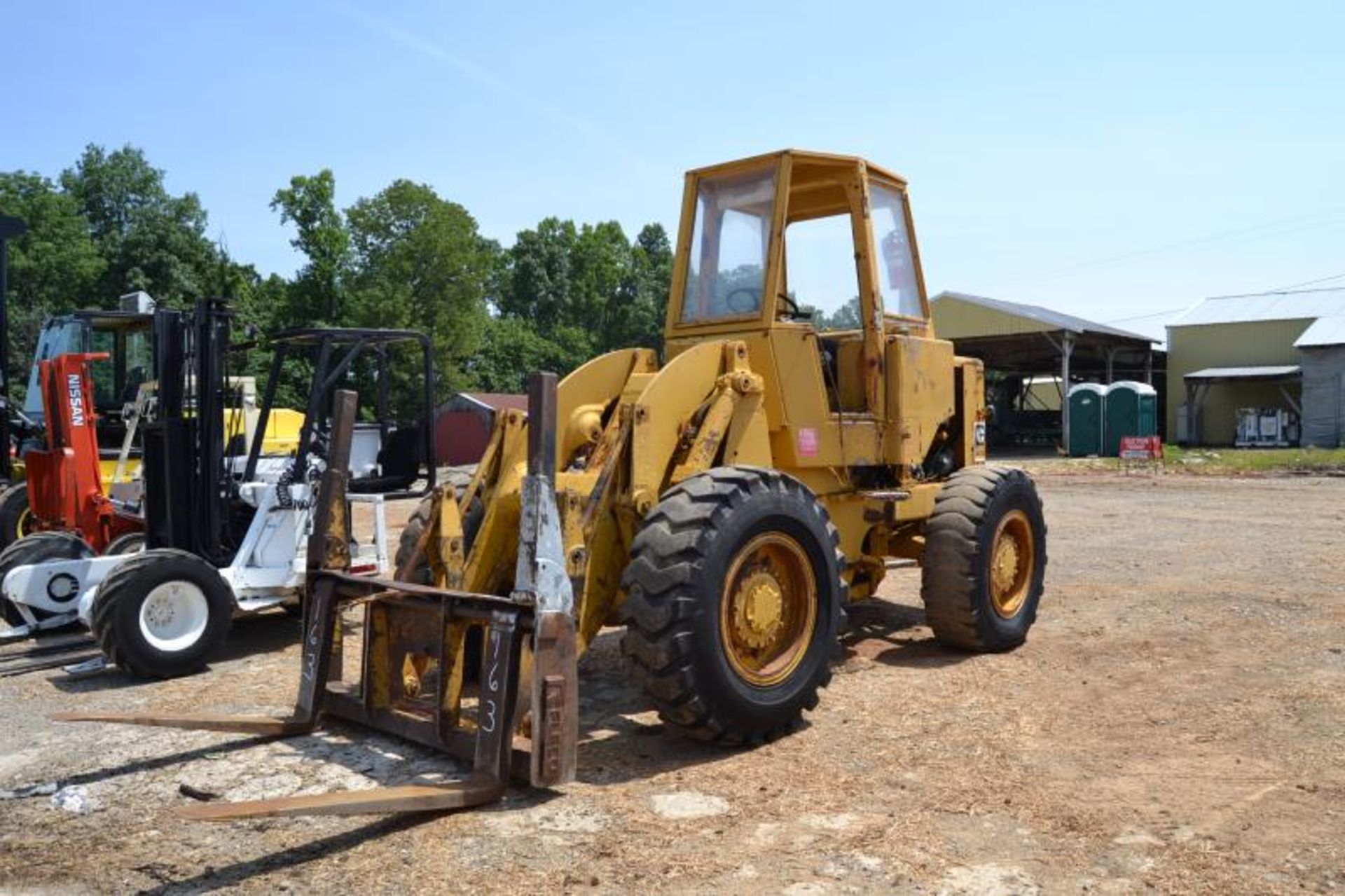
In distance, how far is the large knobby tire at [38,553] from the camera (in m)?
8.20

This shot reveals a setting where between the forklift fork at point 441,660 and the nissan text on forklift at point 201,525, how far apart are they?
70.8 inches

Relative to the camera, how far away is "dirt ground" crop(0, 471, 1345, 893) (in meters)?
3.90

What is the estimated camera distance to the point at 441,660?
4.96 meters

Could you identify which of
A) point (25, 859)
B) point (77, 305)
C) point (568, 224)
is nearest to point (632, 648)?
point (25, 859)

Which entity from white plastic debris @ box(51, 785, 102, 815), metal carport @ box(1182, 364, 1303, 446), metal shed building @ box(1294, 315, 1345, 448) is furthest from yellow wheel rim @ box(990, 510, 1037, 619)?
metal carport @ box(1182, 364, 1303, 446)

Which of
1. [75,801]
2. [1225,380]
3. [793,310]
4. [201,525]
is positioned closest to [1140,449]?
[1225,380]

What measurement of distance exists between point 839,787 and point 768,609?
996 mm

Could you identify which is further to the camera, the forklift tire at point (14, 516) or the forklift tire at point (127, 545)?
the forklift tire at point (14, 516)

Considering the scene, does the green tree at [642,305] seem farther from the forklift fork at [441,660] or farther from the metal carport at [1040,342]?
the forklift fork at [441,660]

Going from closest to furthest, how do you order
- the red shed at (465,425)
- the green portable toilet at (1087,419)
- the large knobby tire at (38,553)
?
the large knobby tire at (38,553) → the red shed at (465,425) → the green portable toilet at (1087,419)

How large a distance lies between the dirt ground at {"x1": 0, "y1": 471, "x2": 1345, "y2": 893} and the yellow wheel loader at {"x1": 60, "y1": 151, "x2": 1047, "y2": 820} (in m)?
0.24

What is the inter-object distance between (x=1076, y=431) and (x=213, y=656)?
32.2m

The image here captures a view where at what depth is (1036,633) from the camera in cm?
809

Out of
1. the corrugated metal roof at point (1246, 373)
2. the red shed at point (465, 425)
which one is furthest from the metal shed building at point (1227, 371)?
the red shed at point (465, 425)
